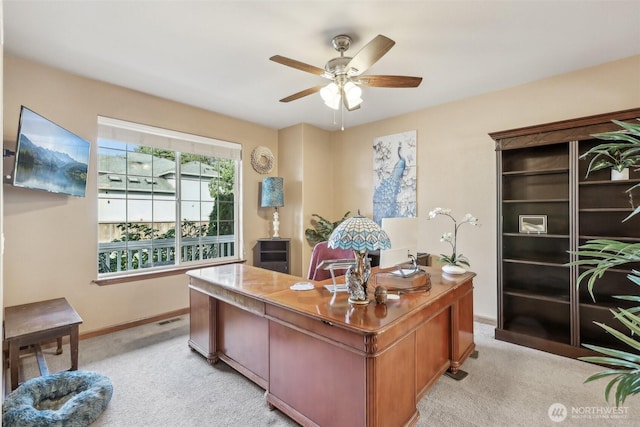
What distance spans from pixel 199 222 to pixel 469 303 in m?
3.34

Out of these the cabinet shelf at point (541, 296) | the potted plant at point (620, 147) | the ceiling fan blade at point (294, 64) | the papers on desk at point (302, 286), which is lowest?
the cabinet shelf at point (541, 296)

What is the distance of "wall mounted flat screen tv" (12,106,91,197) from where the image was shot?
2.37 m

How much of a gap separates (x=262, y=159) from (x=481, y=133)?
2.97 m

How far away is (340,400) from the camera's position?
1.58 m

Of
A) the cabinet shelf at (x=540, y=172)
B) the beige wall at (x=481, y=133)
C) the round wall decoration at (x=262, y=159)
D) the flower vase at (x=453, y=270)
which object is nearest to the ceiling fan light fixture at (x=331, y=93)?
the beige wall at (x=481, y=133)

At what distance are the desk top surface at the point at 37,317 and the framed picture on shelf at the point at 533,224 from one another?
408 centimetres

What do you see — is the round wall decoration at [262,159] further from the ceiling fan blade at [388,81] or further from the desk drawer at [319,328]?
the desk drawer at [319,328]

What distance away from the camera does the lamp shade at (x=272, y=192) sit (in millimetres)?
4336

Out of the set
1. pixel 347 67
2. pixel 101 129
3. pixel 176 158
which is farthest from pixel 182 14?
pixel 176 158

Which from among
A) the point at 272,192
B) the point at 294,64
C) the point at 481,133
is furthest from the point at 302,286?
the point at 481,133

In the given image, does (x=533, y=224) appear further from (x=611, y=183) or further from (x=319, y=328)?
(x=319, y=328)

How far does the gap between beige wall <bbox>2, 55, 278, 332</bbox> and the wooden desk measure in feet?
4.10

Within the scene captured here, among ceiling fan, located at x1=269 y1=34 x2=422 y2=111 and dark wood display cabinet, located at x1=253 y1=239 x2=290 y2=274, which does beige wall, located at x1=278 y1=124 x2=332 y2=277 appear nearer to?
dark wood display cabinet, located at x1=253 y1=239 x2=290 y2=274

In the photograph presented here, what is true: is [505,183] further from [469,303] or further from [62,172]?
[62,172]
